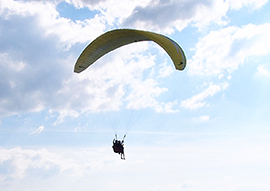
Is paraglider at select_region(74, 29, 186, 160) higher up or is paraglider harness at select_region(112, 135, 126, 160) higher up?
paraglider at select_region(74, 29, 186, 160)

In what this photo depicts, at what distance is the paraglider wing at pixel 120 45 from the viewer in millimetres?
34781

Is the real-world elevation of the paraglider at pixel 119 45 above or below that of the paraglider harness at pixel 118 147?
above

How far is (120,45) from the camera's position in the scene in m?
40.0

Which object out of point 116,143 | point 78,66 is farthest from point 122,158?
point 78,66

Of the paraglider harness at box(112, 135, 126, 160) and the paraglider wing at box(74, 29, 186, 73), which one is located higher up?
the paraglider wing at box(74, 29, 186, 73)

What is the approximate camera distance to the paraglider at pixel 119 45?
34812 millimetres

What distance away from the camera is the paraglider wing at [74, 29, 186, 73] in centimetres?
3478

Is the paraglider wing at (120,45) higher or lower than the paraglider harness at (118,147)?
higher

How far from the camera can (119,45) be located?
1569 inches

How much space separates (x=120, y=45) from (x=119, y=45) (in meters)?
0.16

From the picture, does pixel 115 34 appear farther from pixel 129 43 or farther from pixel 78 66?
pixel 78 66

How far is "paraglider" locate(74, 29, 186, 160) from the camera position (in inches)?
1371

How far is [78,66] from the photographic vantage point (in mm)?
39812

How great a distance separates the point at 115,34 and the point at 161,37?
497 cm
